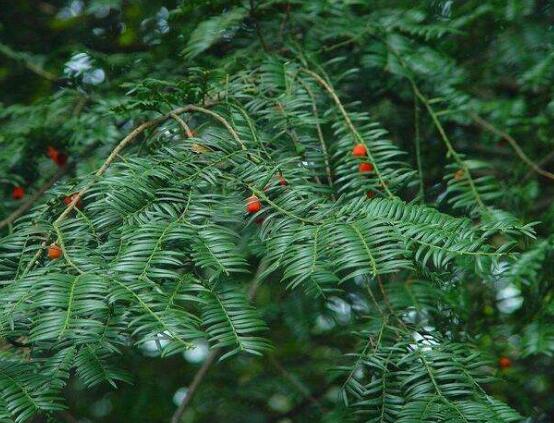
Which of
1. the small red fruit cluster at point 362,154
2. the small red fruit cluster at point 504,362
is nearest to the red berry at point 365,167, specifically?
the small red fruit cluster at point 362,154

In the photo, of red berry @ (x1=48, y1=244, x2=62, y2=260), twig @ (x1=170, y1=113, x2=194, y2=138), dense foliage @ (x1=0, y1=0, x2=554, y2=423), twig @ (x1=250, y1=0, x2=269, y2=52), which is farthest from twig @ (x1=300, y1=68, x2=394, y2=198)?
red berry @ (x1=48, y1=244, x2=62, y2=260)

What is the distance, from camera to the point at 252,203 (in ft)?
3.31

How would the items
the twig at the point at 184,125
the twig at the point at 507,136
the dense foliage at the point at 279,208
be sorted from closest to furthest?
the dense foliage at the point at 279,208, the twig at the point at 184,125, the twig at the point at 507,136

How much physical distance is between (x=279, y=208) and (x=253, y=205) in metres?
0.03

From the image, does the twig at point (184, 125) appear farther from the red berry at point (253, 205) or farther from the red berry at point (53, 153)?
the red berry at point (53, 153)

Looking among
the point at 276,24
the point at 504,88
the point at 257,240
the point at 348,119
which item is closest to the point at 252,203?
the point at 257,240

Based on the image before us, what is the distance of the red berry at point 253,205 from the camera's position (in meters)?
1.01

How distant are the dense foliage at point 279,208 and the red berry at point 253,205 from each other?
0.04ft

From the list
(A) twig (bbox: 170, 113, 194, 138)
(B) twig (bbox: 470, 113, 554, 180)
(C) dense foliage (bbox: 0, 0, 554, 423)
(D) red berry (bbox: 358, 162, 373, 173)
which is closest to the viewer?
(C) dense foliage (bbox: 0, 0, 554, 423)

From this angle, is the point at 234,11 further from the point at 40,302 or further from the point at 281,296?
the point at 40,302

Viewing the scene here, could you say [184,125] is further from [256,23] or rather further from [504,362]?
[504,362]

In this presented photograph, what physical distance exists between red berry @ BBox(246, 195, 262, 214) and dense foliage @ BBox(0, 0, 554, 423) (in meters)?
0.01

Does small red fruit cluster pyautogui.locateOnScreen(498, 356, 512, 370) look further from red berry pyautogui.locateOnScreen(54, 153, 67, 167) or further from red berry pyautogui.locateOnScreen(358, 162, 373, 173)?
red berry pyautogui.locateOnScreen(54, 153, 67, 167)

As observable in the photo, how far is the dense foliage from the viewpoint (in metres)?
0.91
